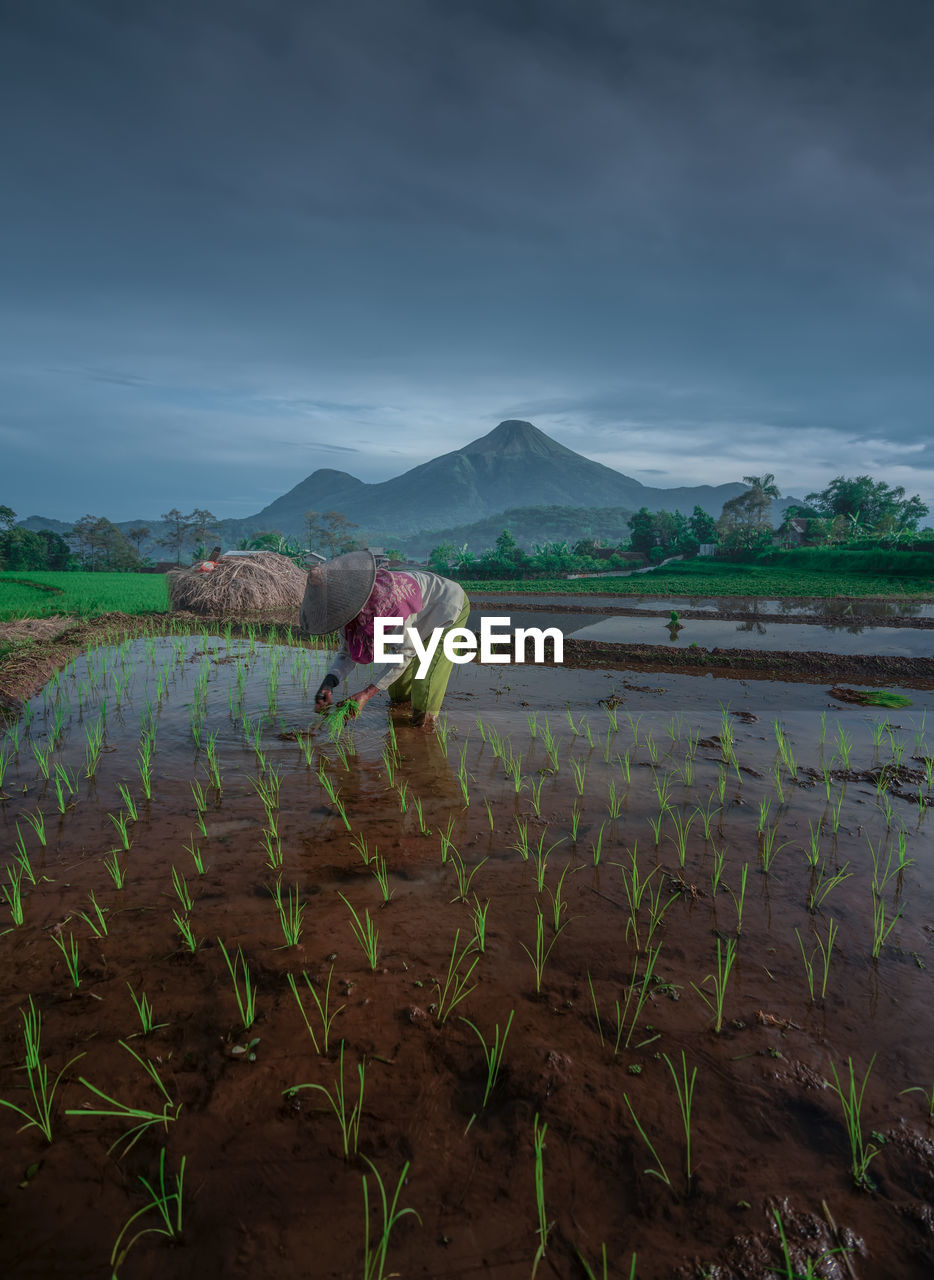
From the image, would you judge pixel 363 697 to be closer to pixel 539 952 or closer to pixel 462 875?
pixel 462 875

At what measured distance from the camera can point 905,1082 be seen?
1.59 meters

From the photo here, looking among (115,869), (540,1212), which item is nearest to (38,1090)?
(115,869)

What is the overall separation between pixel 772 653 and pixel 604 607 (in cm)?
819

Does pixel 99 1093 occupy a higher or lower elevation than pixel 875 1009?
higher

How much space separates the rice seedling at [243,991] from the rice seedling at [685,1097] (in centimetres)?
110

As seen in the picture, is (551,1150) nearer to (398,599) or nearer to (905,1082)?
(905,1082)

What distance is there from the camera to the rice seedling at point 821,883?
2389 mm

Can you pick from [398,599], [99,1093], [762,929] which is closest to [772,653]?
[398,599]

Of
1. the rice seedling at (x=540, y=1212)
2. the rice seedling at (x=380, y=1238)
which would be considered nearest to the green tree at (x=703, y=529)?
the rice seedling at (x=540, y=1212)

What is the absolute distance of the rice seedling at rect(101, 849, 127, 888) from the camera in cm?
243

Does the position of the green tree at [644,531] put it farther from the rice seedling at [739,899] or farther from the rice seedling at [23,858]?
the rice seedling at [23,858]

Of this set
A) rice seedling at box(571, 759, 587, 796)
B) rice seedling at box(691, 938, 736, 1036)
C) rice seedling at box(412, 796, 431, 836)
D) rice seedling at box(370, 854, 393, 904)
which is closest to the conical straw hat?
rice seedling at box(412, 796, 431, 836)

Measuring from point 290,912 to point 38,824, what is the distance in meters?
1.52

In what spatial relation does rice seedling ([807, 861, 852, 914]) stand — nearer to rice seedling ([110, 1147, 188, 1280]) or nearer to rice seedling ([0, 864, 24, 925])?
rice seedling ([110, 1147, 188, 1280])
